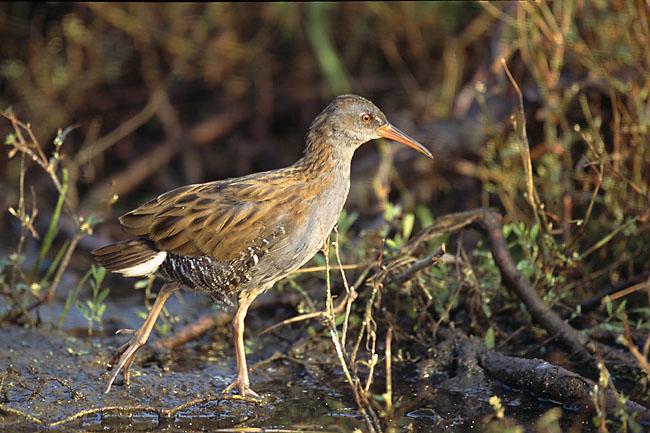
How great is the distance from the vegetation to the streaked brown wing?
16.7 inches

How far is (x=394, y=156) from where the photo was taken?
271 inches

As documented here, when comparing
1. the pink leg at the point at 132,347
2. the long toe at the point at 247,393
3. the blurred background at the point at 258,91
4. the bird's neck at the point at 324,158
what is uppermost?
the blurred background at the point at 258,91

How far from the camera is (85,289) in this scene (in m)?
6.34

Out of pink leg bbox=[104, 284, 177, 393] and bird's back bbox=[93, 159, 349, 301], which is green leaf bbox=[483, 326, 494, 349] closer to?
bird's back bbox=[93, 159, 349, 301]

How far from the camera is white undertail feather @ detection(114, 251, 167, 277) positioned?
14.7 ft

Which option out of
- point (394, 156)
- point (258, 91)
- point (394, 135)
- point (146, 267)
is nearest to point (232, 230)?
point (146, 267)

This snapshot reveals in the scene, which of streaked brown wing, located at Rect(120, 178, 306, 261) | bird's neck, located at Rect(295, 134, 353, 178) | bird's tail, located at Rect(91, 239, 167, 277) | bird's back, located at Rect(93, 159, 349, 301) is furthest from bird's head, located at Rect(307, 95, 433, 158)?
bird's tail, located at Rect(91, 239, 167, 277)

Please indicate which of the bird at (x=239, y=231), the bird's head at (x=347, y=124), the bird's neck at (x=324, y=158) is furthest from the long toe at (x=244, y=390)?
the bird's head at (x=347, y=124)

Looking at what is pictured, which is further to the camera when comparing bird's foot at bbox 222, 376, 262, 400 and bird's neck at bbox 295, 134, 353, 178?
bird's neck at bbox 295, 134, 353, 178

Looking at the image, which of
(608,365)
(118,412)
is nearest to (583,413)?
(608,365)

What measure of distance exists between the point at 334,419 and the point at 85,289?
2667mm

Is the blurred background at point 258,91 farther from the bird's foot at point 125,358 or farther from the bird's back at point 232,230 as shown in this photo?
the bird's foot at point 125,358

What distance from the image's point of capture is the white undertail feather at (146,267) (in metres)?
4.47

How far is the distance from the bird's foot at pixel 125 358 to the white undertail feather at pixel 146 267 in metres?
0.26
